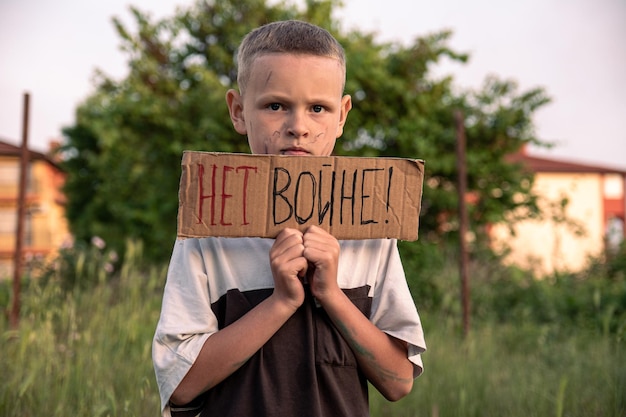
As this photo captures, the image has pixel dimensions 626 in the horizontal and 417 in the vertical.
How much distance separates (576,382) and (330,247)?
3.09 m

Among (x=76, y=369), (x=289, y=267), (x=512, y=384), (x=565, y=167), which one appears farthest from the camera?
(x=565, y=167)

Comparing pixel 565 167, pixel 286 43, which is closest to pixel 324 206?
pixel 286 43

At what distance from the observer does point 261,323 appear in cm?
131

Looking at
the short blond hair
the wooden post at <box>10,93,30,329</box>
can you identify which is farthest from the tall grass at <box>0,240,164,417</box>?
the short blond hair

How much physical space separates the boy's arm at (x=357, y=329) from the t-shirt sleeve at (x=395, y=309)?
0.09ft

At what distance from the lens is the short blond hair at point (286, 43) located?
1419 millimetres

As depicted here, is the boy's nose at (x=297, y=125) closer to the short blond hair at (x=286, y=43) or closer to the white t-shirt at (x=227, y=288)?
the short blond hair at (x=286, y=43)

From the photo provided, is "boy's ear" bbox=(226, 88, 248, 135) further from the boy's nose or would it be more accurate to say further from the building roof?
the building roof

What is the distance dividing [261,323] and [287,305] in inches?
2.7

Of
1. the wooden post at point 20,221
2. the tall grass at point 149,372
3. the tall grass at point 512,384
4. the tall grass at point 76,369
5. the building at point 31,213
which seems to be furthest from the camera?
the building at point 31,213

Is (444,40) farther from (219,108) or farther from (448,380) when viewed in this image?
(448,380)

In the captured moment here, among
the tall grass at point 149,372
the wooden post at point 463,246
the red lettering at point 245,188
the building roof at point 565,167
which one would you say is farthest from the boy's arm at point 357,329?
the building roof at point 565,167

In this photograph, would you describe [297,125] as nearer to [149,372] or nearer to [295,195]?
[295,195]

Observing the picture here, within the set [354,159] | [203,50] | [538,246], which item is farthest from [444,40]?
[538,246]
